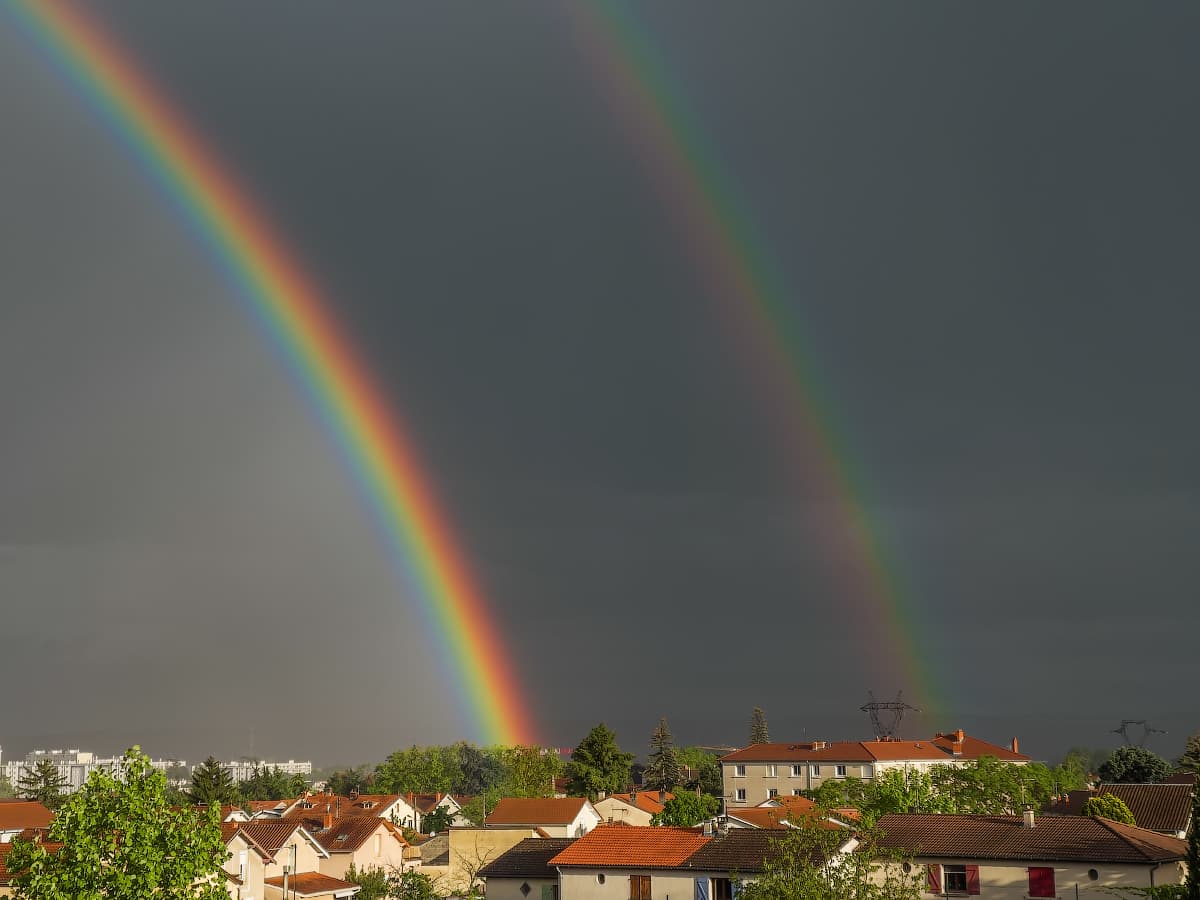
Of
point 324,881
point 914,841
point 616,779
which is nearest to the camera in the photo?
point 914,841

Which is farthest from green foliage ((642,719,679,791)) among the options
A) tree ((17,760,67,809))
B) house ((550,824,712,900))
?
house ((550,824,712,900))

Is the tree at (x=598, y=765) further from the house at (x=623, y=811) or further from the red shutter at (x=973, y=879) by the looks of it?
the red shutter at (x=973, y=879)

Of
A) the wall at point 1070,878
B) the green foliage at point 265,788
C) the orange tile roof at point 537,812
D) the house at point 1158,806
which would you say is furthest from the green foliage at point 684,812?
the green foliage at point 265,788

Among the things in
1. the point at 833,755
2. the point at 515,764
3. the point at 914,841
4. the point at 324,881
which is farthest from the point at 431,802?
the point at 914,841

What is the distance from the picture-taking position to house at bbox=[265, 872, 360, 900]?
7206 cm

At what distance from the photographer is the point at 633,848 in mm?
54375

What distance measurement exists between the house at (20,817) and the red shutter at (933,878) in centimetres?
6012

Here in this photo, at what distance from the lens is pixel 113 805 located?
85.4 feet

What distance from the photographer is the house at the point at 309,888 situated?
7206 cm

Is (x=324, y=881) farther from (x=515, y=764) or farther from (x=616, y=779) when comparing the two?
(x=515, y=764)

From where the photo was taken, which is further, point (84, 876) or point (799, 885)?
point (799, 885)

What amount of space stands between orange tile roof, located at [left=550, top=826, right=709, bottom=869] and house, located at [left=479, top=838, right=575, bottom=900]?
6.07 feet

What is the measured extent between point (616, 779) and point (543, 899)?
77.2 m

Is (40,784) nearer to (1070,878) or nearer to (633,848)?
(633,848)
